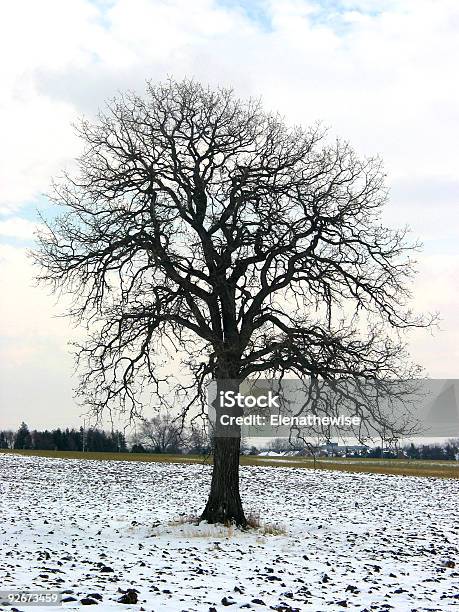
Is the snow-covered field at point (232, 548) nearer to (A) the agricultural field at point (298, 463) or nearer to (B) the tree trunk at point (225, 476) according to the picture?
(B) the tree trunk at point (225, 476)

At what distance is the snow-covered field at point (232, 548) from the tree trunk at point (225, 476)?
74cm

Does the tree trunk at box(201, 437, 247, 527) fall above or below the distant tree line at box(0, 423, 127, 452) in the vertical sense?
below

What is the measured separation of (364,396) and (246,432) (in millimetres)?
4443

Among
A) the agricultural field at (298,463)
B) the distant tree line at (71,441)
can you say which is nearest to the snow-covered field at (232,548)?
the agricultural field at (298,463)

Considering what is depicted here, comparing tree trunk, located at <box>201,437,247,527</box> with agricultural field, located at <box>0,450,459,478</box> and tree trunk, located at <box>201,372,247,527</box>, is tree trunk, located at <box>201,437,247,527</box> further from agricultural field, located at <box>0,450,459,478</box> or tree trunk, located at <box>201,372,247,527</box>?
agricultural field, located at <box>0,450,459,478</box>

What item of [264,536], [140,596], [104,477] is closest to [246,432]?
[264,536]

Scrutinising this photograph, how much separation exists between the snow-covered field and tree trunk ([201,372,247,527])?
0.74 meters

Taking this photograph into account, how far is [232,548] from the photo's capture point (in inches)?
621

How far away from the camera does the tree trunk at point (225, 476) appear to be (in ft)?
61.6

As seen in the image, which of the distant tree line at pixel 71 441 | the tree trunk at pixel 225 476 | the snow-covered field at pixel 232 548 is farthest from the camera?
the distant tree line at pixel 71 441

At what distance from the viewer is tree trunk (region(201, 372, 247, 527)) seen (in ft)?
61.6

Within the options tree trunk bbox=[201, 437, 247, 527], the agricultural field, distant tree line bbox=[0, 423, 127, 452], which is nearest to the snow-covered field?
tree trunk bbox=[201, 437, 247, 527]

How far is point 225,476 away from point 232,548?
3381 mm

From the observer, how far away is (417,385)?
17859 millimetres
